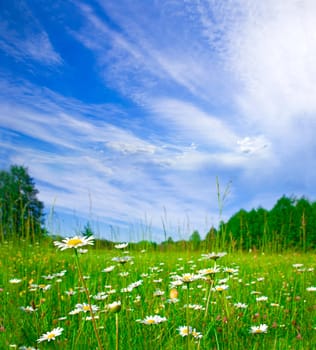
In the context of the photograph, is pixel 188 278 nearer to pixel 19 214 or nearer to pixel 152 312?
pixel 152 312

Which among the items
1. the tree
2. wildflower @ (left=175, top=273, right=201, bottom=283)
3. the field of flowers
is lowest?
the field of flowers

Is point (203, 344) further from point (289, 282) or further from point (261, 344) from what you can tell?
point (289, 282)

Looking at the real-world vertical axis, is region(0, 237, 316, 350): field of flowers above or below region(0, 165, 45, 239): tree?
below

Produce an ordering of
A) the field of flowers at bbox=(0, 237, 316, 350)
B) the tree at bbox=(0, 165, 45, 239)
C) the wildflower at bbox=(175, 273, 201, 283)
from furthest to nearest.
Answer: the tree at bbox=(0, 165, 45, 239) → the field of flowers at bbox=(0, 237, 316, 350) → the wildflower at bbox=(175, 273, 201, 283)

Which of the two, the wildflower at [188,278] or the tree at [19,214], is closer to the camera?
the wildflower at [188,278]

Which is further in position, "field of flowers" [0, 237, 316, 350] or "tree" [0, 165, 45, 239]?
"tree" [0, 165, 45, 239]

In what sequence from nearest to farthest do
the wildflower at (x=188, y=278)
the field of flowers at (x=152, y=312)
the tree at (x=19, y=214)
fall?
1. the wildflower at (x=188, y=278)
2. the field of flowers at (x=152, y=312)
3. the tree at (x=19, y=214)

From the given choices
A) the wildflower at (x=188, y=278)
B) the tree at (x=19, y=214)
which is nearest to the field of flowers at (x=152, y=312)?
the wildflower at (x=188, y=278)

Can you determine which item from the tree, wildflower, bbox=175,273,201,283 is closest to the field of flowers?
wildflower, bbox=175,273,201,283

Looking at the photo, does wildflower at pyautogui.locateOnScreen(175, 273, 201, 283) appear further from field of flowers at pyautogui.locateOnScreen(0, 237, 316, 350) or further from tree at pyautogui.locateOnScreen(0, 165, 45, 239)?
tree at pyautogui.locateOnScreen(0, 165, 45, 239)

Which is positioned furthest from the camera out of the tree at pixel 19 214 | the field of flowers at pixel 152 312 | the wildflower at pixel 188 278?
the tree at pixel 19 214

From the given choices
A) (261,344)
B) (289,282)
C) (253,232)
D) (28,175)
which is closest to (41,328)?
(261,344)

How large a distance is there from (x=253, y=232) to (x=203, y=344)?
23.1 metres

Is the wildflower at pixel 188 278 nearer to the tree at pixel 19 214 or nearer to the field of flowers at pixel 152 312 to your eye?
the field of flowers at pixel 152 312
